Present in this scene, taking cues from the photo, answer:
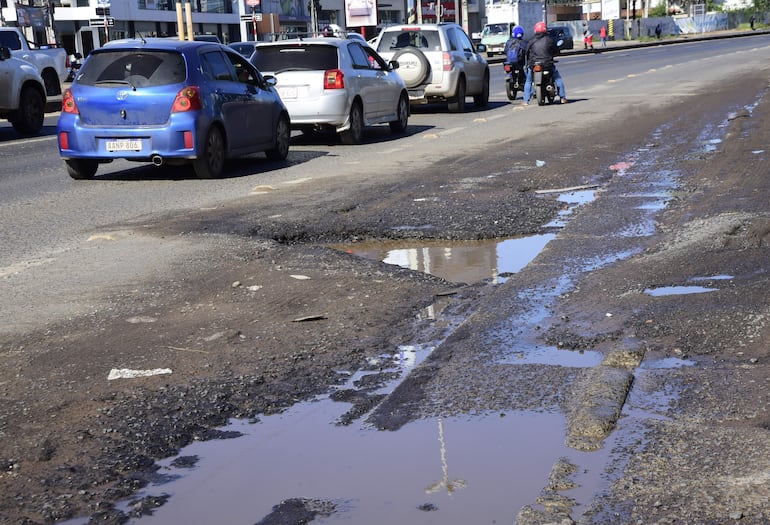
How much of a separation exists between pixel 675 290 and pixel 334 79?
37.8 ft

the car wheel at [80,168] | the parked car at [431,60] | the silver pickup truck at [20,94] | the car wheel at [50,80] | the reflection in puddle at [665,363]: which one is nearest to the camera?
the reflection in puddle at [665,363]

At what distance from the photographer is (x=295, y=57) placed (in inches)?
707

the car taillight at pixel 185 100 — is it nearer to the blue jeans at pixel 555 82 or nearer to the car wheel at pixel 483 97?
the car wheel at pixel 483 97

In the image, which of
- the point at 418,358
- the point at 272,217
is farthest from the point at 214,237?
the point at 418,358

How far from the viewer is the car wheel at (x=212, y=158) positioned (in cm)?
1360

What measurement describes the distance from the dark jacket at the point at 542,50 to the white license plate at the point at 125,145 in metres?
13.5

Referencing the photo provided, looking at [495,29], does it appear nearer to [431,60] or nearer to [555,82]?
[555,82]

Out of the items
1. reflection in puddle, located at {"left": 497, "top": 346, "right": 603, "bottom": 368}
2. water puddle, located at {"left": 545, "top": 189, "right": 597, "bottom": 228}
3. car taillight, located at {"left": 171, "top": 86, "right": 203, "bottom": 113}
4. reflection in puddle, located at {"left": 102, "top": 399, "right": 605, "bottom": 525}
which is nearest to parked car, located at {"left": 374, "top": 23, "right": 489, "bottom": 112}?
car taillight, located at {"left": 171, "top": 86, "right": 203, "bottom": 113}

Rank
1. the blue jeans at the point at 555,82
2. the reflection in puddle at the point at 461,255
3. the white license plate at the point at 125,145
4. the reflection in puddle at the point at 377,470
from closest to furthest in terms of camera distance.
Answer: the reflection in puddle at the point at 377,470 < the reflection in puddle at the point at 461,255 < the white license plate at the point at 125,145 < the blue jeans at the point at 555,82

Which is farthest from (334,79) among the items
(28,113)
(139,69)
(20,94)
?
(28,113)

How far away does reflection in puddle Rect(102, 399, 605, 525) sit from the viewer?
3.79m

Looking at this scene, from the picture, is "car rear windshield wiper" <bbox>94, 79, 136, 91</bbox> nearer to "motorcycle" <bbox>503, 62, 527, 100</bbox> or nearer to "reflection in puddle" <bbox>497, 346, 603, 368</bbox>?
"reflection in puddle" <bbox>497, 346, 603, 368</bbox>

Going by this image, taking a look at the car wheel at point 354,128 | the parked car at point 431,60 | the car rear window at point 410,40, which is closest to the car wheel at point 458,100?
the parked car at point 431,60

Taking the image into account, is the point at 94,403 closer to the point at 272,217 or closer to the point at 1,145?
the point at 272,217
